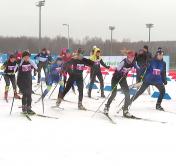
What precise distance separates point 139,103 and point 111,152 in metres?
6.52

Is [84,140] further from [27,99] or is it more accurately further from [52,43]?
[52,43]

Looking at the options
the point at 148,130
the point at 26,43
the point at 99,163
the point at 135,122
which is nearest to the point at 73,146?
the point at 99,163

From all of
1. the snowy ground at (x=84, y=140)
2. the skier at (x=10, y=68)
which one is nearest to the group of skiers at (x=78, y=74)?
the skier at (x=10, y=68)

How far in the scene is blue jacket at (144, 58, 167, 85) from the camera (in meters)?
11.3

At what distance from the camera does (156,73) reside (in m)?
11.4

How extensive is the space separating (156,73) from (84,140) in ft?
14.4

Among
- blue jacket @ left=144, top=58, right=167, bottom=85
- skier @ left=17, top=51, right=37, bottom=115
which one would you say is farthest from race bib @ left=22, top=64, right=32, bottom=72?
blue jacket @ left=144, top=58, right=167, bottom=85

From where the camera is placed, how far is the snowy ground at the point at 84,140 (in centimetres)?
625

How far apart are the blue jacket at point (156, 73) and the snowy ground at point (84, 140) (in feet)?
2.82

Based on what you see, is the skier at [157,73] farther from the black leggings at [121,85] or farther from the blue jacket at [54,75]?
the blue jacket at [54,75]

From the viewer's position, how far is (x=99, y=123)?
9461 mm

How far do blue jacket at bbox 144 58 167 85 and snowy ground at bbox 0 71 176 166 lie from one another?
86 centimetres

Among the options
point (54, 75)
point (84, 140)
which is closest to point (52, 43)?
point (54, 75)

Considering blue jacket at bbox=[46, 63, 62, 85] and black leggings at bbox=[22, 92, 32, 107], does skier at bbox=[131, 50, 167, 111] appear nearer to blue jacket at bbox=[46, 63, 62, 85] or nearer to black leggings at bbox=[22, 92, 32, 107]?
blue jacket at bbox=[46, 63, 62, 85]
